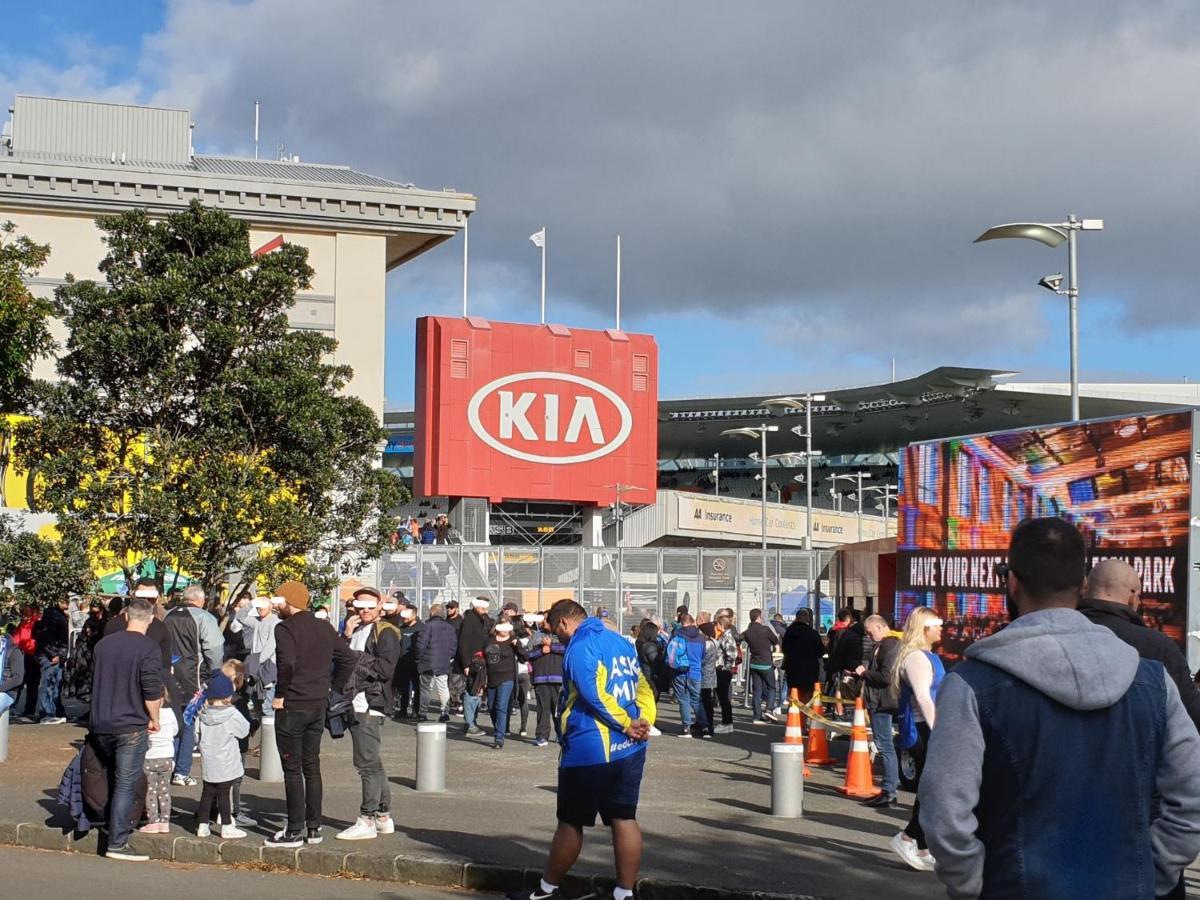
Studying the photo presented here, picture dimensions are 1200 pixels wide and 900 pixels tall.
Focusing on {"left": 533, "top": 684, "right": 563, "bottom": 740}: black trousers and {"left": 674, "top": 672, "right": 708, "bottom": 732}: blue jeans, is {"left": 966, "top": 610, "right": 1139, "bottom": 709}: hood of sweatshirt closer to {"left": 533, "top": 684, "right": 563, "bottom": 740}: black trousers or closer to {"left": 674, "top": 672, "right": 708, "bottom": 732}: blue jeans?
{"left": 533, "top": 684, "right": 563, "bottom": 740}: black trousers

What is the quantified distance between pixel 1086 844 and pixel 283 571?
20104 millimetres

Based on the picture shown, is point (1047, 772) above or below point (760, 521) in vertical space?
below

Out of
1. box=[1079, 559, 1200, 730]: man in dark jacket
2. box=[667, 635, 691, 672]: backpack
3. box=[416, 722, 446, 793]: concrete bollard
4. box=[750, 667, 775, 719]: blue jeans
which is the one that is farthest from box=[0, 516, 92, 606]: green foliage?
box=[1079, 559, 1200, 730]: man in dark jacket

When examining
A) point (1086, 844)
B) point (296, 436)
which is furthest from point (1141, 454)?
point (296, 436)

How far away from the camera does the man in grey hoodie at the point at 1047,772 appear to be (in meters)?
3.53

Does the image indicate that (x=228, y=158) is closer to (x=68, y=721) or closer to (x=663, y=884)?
(x=68, y=721)

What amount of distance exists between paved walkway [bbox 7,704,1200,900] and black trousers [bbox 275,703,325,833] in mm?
278

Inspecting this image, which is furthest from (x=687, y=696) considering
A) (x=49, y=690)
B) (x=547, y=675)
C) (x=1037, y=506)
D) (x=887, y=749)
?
(x=49, y=690)

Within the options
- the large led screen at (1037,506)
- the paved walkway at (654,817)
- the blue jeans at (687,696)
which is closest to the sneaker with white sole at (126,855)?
the paved walkway at (654,817)

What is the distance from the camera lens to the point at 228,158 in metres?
55.2

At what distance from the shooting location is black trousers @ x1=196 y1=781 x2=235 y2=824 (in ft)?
36.2

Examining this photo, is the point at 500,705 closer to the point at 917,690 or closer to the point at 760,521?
the point at 917,690

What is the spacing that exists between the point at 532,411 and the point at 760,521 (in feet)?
62.3

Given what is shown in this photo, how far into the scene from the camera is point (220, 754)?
35.8 ft
